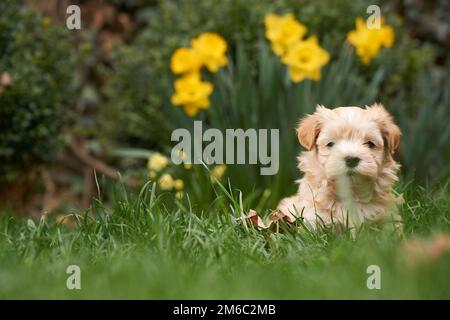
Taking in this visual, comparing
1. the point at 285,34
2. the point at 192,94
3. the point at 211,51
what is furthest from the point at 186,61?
the point at 285,34

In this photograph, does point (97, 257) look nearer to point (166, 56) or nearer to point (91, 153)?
point (166, 56)

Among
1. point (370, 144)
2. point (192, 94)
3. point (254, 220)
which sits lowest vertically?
point (254, 220)

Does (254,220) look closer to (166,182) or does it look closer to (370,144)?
(370,144)

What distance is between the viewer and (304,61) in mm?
5680

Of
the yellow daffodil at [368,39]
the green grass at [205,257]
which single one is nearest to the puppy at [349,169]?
the green grass at [205,257]

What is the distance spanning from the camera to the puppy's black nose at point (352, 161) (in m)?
3.40

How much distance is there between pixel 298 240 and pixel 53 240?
105 centimetres

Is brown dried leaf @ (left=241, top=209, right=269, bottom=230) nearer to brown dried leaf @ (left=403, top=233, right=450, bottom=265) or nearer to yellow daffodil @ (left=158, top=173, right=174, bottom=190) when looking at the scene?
brown dried leaf @ (left=403, top=233, right=450, bottom=265)

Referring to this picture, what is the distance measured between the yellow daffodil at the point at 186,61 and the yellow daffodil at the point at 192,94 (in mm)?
111

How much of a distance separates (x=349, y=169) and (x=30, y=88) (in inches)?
126

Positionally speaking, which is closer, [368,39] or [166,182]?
[166,182]

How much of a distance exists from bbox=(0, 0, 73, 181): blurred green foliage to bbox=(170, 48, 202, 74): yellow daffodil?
918 millimetres
